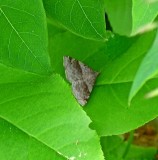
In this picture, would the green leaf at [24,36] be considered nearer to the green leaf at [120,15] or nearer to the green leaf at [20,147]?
the green leaf at [20,147]

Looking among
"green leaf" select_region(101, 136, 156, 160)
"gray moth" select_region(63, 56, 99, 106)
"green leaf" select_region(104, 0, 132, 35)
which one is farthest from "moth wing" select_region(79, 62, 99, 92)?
"green leaf" select_region(101, 136, 156, 160)

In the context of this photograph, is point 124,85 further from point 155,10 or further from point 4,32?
point 155,10

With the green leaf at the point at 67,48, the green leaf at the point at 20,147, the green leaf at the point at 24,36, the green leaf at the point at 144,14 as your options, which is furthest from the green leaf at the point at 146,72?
the green leaf at the point at 67,48

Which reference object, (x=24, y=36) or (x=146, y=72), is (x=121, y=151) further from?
(x=146, y=72)

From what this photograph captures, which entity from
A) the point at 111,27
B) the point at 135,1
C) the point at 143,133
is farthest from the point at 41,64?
the point at 143,133

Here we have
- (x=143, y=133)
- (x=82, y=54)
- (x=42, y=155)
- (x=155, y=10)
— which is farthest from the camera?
(x=143, y=133)

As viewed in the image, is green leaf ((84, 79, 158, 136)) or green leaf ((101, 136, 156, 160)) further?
green leaf ((101, 136, 156, 160))

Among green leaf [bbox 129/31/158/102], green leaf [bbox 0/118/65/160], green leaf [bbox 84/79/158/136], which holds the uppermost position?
green leaf [bbox 129/31/158/102]

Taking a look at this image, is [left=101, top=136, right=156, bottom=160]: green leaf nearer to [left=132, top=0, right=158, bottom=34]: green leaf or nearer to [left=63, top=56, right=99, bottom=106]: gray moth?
[left=63, top=56, right=99, bottom=106]: gray moth
